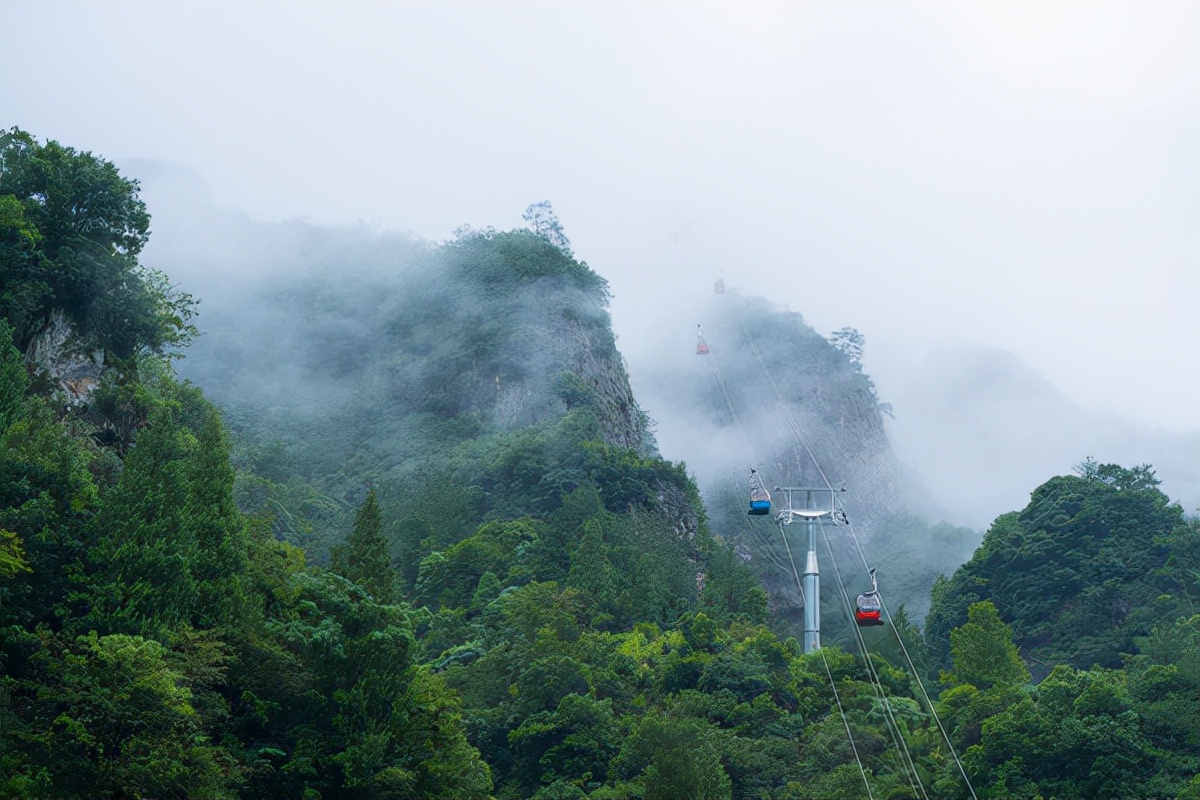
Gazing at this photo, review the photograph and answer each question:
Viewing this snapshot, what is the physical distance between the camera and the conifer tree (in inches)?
1545

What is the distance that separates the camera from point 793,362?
10481cm

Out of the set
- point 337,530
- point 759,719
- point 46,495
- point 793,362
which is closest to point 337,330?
point 337,530

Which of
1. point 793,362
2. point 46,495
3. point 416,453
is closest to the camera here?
point 46,495

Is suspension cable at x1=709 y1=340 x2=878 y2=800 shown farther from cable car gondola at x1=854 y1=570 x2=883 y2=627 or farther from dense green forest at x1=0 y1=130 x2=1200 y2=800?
cable car gondola at x1=854 y1=570 x2=883 y2=627

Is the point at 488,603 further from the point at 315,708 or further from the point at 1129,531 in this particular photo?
the point at 1129,531

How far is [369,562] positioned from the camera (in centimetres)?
3966

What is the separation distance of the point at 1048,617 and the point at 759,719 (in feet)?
60.0

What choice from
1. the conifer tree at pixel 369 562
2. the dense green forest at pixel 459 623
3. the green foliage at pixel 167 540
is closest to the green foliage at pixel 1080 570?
the dense green forest at pixel 459 623

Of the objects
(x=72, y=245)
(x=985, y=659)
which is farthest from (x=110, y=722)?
(x=985, y=659)

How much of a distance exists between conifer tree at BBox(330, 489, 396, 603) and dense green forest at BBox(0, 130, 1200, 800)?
103 mm

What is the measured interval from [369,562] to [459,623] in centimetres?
1379

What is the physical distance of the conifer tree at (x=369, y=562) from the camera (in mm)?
39250

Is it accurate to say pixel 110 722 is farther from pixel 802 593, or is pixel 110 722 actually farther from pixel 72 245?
pixel 802 593

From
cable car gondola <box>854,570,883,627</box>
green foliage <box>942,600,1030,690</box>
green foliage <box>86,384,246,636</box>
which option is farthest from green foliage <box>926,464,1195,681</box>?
green foliage <box>86,384,246,636</box>
